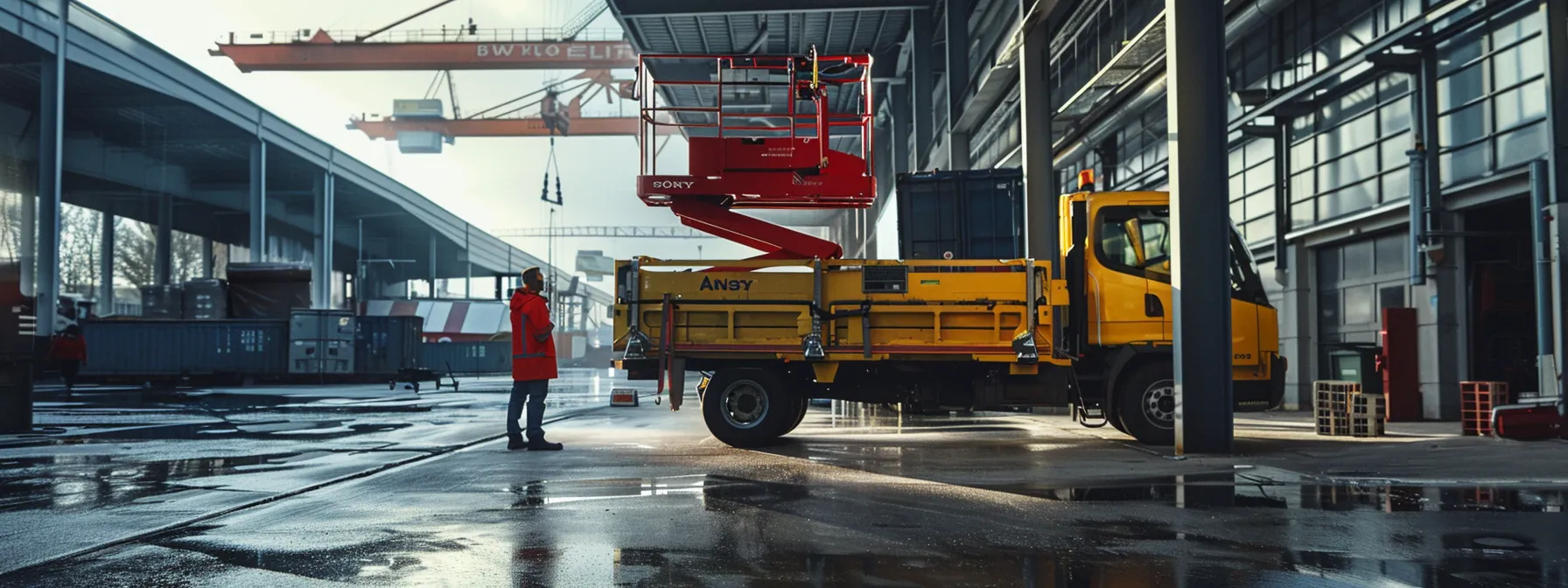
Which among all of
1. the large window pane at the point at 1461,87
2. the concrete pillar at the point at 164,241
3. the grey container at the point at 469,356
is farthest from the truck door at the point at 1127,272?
the concrete pillar at the point at 164,241

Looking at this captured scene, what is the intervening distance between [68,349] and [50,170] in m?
7.67

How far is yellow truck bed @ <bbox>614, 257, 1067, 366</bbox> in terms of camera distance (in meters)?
10.9


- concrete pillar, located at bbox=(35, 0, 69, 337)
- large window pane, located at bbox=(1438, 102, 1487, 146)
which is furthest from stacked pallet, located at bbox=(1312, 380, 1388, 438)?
concrete pillar, located at bbox=(35, 0, 69, 337)

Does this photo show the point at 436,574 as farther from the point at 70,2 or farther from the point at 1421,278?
the point at 70,2

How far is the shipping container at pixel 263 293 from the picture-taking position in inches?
1439

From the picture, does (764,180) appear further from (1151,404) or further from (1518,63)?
(1518,63)

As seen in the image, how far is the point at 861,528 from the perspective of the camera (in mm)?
6059

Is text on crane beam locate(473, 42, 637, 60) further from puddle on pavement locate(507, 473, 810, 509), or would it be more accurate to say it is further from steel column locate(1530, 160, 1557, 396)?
puddle on pavement locate(507, 473, 810, 509)

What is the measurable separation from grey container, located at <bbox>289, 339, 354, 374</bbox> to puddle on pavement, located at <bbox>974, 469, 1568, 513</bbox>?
3039cm

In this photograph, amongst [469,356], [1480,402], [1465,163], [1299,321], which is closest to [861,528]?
[1480,402]

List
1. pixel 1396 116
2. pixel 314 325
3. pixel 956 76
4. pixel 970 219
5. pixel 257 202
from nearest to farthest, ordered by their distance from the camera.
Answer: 1. pixel 970 219
2. pixel 1396 116
3. pixel 956 76
4. pixel 314 325
5. pixel 257 202

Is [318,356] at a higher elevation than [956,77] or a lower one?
lower

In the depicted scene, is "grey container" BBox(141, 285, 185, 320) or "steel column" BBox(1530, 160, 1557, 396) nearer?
"steel column" BBox(1530, 160, 1557, 396)

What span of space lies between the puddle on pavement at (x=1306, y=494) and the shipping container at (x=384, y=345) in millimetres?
31241
